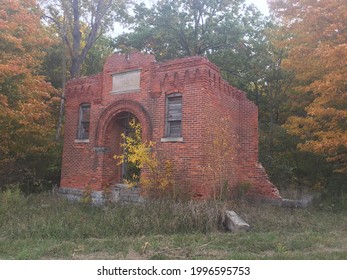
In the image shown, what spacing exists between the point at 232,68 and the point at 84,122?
1115cm

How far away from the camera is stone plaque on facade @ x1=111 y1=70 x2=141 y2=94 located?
13062mm

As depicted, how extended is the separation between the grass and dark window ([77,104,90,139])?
3816mm

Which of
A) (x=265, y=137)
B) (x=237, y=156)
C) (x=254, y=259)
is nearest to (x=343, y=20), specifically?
(x=237, y=156)

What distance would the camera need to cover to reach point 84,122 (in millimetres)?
14992

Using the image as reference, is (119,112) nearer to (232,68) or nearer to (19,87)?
(19,87)

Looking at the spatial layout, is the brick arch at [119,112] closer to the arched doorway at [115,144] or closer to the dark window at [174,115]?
the arched doorway at [115,144]

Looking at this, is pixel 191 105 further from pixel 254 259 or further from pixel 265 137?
pixel 265 137

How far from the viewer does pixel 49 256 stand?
6992 mm

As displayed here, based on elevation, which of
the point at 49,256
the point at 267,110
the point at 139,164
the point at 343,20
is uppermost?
the point at 343,20

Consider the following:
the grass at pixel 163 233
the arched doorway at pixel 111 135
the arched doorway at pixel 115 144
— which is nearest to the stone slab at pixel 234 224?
the grass at pixel 163 233

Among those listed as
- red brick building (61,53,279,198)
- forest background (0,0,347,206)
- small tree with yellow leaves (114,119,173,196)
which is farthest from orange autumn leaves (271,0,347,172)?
small tree with yellow leaves (114,119,173,196)

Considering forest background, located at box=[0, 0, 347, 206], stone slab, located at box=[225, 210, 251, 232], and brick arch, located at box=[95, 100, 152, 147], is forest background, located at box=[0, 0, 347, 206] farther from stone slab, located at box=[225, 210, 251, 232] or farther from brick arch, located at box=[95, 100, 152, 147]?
stone slab, located at box=[225, 210, 251, 232]

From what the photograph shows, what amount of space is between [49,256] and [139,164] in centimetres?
502

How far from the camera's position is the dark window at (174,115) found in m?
12.2
